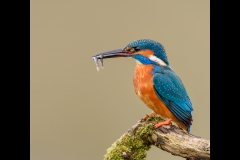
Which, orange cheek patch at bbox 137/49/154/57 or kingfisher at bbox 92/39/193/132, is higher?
orange cheek patch at bbox 137/49/154/57

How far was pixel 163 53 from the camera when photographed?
308 cm

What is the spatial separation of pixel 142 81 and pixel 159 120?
42 cm

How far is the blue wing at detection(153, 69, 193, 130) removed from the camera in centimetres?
296

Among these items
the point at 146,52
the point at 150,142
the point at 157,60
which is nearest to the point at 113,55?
the point at 146,52

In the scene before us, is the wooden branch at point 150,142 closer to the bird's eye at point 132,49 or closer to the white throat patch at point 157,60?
the white throat patch at point 157,60

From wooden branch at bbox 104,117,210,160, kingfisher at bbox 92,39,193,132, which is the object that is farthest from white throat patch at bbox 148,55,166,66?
wooden branch at bbox 104,117,210,160

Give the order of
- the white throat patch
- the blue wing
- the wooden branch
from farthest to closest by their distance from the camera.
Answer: the white throat patch < the blue wing < the wooden branch

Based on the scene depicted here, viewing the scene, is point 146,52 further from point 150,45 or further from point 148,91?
point 148,91

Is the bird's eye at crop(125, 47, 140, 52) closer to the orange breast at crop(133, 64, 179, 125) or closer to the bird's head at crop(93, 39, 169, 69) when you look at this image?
the bird's head at crop(93, 39, 169, 69)

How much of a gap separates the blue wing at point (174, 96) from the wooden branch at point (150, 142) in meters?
0.16

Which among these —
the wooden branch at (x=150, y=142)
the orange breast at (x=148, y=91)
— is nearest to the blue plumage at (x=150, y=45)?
the orange breast at (x=148, y=91)
